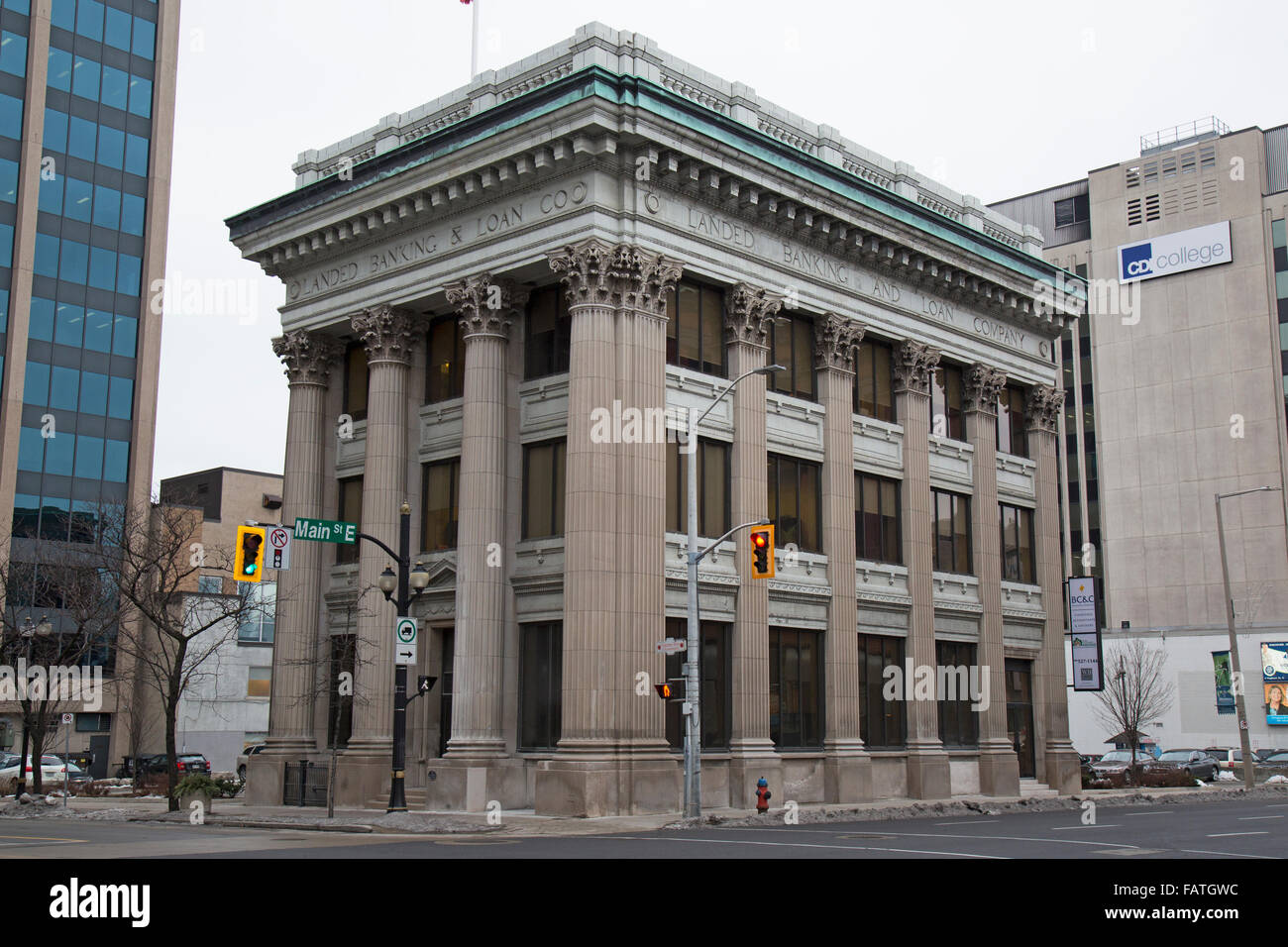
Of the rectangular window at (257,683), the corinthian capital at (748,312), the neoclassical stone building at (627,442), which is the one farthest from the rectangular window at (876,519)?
the rectangular window at (257,683)

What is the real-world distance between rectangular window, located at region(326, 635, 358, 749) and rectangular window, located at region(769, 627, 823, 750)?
39.6 feet

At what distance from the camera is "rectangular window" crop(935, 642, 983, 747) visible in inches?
1698

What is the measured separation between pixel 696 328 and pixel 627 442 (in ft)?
17.0

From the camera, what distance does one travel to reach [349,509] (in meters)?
41.4

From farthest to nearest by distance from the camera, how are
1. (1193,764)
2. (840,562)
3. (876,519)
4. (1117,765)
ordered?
(1193,764) → (1117,765) → (876,519) → (840,562)

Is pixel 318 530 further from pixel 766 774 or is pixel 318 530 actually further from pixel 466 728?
pixel 766 774

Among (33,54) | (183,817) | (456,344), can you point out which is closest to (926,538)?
Result: (456,344)

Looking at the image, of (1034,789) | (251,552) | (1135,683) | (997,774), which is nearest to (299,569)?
(251,552)

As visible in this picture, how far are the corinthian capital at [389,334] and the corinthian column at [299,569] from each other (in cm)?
372

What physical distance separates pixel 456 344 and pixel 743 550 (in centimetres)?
1056

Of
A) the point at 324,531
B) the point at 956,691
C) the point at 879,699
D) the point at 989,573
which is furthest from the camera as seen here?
the point at 989,573

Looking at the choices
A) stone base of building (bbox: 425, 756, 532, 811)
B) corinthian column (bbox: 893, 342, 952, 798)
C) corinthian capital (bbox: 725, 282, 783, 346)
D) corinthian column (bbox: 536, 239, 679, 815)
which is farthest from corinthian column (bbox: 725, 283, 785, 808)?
corinthian column (bbox: 893, 342, 952, 798)

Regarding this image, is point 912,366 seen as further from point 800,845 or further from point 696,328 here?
point 800,845

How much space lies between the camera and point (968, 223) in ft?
156
